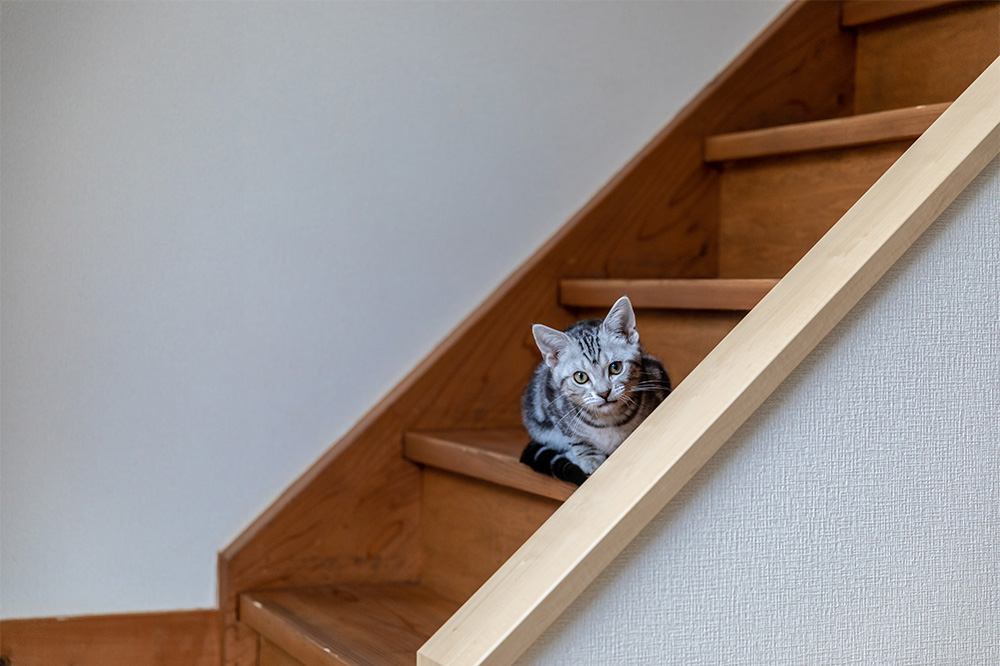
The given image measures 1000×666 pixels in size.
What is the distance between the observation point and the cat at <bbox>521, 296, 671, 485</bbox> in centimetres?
146

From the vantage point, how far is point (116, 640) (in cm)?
162

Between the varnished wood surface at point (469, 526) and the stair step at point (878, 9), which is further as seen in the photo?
the stair step at point (878, 9)

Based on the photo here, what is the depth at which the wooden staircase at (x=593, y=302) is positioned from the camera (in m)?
1.59

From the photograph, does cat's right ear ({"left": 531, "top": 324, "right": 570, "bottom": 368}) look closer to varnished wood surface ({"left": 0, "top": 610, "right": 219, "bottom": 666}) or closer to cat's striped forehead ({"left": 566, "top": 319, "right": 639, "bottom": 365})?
cat's striped forehead ({"left": 566, "top": 319, "right": 639, "bottom": 365})

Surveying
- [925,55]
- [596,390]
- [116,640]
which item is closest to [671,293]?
[596,390]

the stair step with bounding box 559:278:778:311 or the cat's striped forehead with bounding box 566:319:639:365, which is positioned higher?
the stair step with bounding box 559:278:778:311

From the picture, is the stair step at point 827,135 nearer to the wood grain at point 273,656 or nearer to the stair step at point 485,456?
the stair step at point 485,456

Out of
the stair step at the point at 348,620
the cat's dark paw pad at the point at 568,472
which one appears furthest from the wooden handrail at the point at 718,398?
the stair step at the point at 348,620

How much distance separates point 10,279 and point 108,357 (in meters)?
0.19

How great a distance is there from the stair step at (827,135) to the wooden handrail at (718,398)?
498 mm

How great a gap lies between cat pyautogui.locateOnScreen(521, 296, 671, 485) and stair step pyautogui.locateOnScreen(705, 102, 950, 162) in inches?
20.8

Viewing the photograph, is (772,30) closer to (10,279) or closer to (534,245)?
(534,245)

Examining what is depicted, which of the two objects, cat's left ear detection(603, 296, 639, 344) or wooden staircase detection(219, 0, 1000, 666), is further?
wooden staircase detection(219, 0, 1000, 666)

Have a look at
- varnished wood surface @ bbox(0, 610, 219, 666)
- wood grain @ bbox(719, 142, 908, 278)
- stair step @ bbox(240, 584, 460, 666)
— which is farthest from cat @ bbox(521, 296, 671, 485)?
varnished wood surface @ bbox(0, 610, 219, 666)
